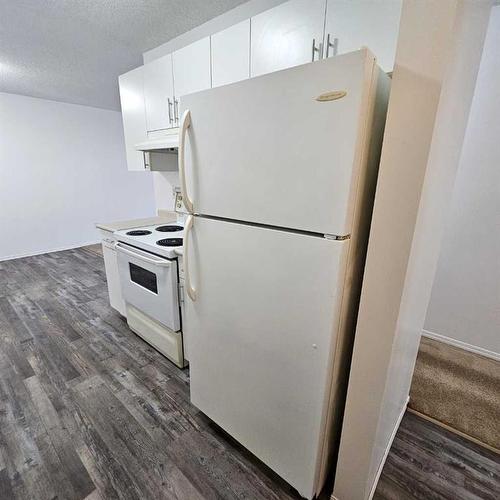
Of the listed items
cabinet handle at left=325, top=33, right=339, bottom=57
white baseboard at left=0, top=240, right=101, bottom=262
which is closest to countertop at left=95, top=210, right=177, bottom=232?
cabinet handle at left=325, top=33, right=339, bottom=57

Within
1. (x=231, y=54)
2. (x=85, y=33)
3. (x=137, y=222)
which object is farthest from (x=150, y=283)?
(x=85, y=33)

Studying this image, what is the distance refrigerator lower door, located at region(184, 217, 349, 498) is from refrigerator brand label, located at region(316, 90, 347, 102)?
1.37ft

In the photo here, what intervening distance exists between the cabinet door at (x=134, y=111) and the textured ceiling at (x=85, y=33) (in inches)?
11.5

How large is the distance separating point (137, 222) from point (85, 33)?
1.59m

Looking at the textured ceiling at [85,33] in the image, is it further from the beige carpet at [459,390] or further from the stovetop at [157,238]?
the beige carpet at [459,390]

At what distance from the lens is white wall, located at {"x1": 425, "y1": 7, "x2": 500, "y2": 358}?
1966 mm

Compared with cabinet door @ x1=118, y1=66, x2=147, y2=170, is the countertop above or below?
below

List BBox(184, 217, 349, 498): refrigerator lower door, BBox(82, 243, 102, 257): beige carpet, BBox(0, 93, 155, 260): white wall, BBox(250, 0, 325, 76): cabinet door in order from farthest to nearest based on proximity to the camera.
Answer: BBox(82, 243, 102, 257): beige carpet
BBox(0, 93, 155, 260): white wall
BBox(250, 0, 325, 76): cabinet door
BBox(184, 217, 349, 498): refrigerator lower door

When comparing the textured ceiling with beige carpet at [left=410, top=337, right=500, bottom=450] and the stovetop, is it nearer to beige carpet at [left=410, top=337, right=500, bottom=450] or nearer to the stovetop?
the stovetop

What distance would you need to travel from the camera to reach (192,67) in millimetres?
1933

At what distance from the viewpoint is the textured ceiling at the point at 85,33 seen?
6.08 feet

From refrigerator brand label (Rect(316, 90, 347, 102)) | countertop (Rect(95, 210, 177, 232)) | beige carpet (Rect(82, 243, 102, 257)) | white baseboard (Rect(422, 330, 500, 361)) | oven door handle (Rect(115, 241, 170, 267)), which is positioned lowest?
white baseboard (Rect(422, 330, 500, 361))

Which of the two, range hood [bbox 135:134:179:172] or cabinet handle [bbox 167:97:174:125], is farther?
range hood [bbox 135:134:179:172]

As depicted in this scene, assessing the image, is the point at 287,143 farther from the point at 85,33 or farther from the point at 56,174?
the point at 56,174
